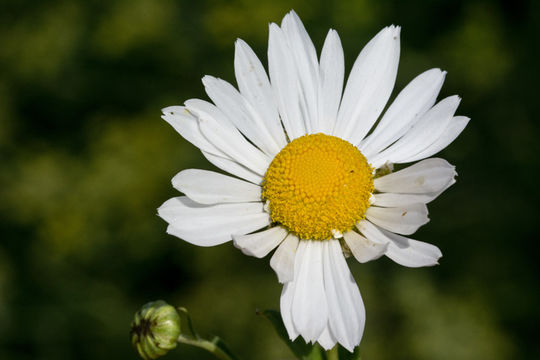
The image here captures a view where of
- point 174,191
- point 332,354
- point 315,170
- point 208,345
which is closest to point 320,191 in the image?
point 315,170

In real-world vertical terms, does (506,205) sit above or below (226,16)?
below

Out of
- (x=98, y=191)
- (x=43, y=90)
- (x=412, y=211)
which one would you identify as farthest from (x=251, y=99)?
(x=43, y=90)

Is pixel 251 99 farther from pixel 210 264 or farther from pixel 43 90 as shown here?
pixel 43 90

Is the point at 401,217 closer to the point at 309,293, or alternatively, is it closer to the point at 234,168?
the point at 309,293


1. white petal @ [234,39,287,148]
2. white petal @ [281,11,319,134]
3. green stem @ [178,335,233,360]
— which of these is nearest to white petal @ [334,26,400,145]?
white petal @ [281,11,319,134]

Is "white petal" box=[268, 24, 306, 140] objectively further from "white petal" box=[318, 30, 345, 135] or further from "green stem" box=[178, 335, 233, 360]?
"green stem" box=[178, 335, 233, 360]

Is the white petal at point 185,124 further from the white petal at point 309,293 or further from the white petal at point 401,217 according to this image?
the white petal at point 401,217
